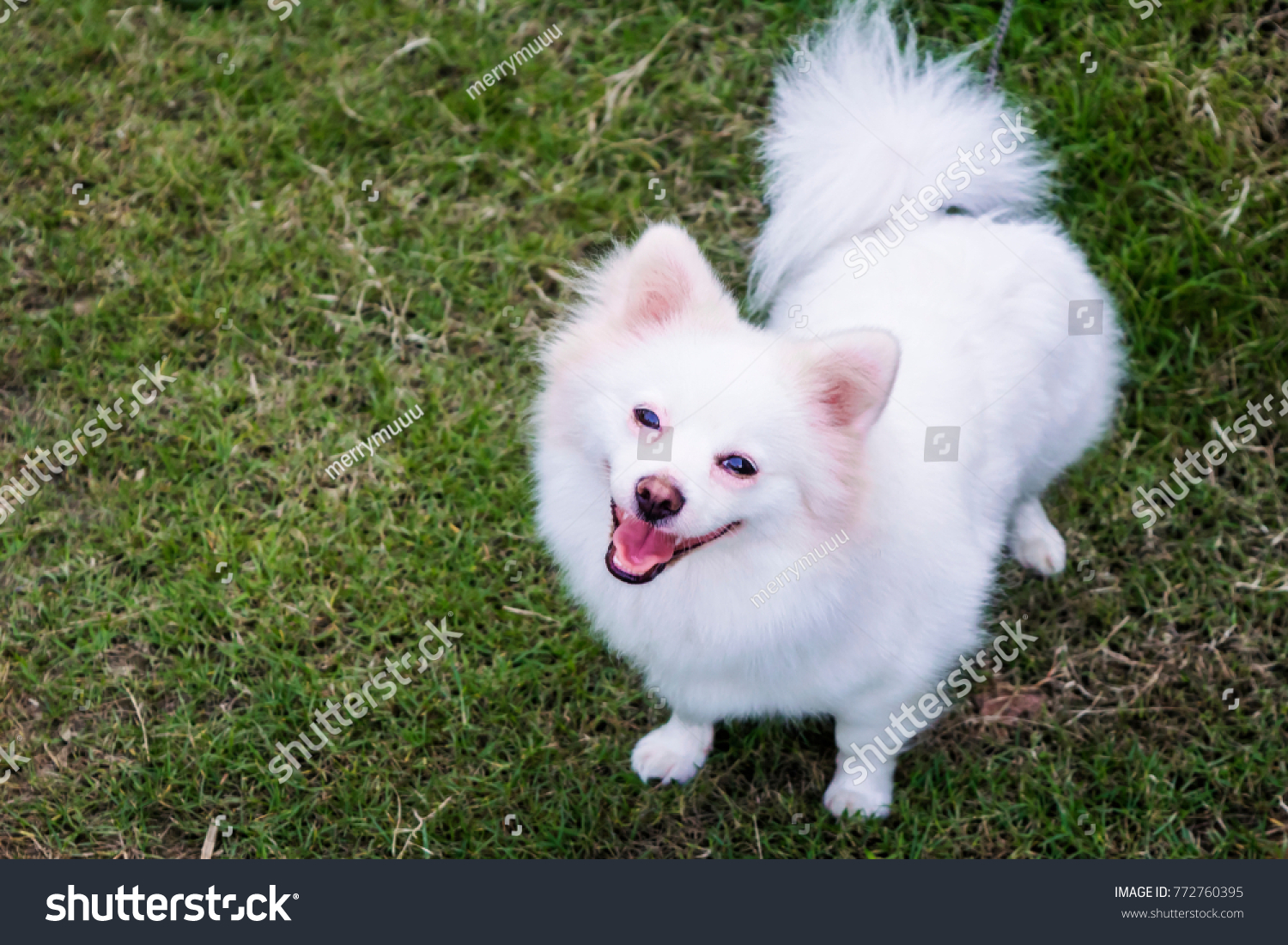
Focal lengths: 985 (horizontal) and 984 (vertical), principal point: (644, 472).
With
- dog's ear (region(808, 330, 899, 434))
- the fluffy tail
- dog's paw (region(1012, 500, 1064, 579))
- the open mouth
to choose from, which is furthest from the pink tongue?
dog's paw (region(1012, 500, 1064, 579))

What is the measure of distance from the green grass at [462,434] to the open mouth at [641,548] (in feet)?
3.93

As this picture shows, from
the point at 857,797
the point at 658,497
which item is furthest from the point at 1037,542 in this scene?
the point at 658,497

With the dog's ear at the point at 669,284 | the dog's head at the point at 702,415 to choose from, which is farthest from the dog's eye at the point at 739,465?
the dog's ear at the point at 669,284

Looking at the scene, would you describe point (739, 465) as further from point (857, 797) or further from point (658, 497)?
point (857, 797)

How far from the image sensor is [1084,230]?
11.6 feet

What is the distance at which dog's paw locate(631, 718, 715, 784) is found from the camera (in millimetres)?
2844

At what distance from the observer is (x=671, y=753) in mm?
2863

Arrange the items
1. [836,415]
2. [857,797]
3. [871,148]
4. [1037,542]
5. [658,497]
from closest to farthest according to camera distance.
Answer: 1. [658,497]
2. [836,415]
3. [871,148]
4. [857,797]
5. [1037,542]

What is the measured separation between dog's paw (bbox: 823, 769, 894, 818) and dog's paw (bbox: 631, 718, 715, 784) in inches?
15.0

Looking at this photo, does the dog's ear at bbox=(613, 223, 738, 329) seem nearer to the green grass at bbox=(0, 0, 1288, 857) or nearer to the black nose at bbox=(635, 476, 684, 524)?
the black nose at bbox=(635, 476, 684, 524)

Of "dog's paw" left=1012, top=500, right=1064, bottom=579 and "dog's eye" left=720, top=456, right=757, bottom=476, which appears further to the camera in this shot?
"dog's paw" left=1012, top=500, right=1064, bottom=579

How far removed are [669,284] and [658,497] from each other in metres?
0.45

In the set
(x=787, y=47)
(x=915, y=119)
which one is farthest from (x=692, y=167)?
(x=915, y=119)

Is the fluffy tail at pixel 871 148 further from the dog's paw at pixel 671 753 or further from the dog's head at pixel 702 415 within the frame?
the dog's paw at pixel 671 753
